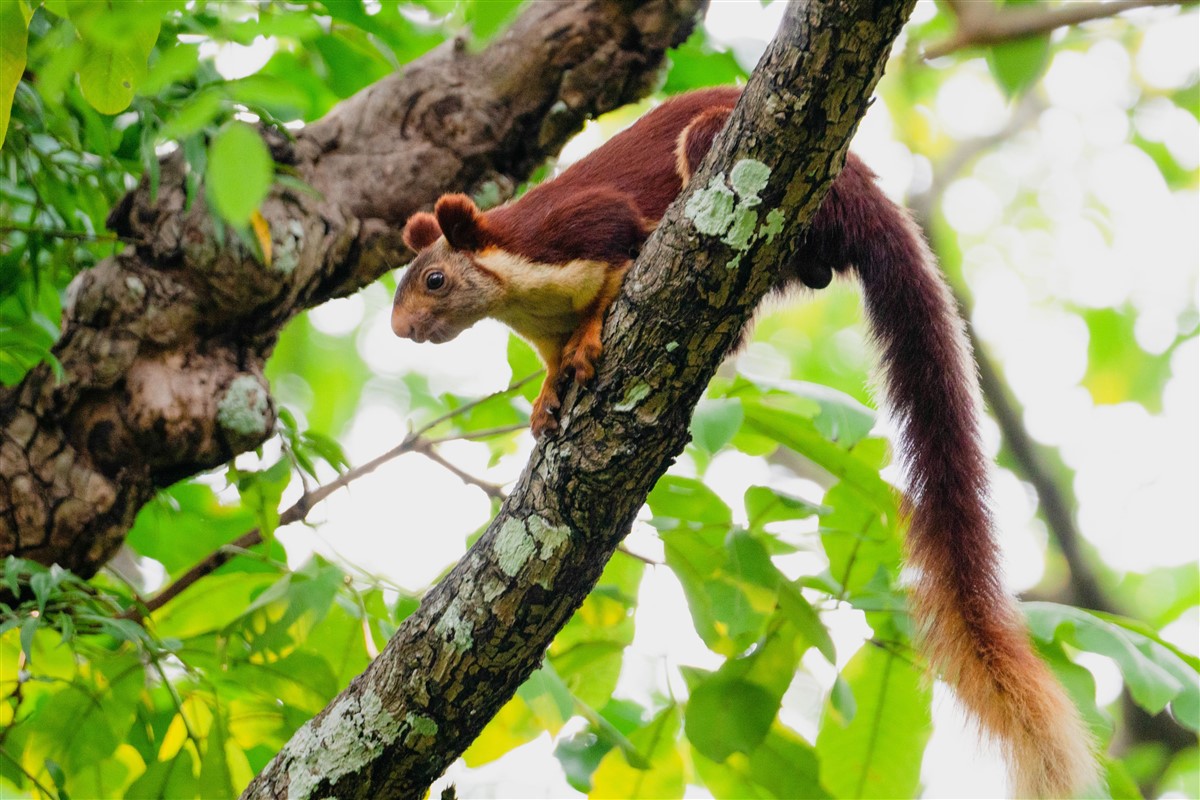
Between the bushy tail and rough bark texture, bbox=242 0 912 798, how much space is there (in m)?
0.84

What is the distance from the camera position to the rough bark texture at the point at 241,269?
2857 mm

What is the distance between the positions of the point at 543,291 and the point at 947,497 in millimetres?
1089

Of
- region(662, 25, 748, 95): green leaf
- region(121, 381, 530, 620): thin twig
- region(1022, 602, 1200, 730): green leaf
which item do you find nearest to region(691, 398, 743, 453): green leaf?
region(121, 381, 530, 620): thin twig

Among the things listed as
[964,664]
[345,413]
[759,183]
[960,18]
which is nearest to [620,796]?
[964,664]

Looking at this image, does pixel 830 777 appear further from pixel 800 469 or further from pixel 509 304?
pixel 800 469

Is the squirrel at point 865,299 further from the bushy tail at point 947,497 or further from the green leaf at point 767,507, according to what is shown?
the green leaf at point 767,507

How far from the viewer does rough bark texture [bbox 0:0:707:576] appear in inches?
112

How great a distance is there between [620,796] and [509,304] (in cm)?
133

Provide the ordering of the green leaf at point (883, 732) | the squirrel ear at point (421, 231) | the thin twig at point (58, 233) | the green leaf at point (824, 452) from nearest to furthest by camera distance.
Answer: the thin twig at point (58, 233), the green leaf at point (824, 452), the green leaf at point (883, 732), the squirrel ear at point (421, 231)

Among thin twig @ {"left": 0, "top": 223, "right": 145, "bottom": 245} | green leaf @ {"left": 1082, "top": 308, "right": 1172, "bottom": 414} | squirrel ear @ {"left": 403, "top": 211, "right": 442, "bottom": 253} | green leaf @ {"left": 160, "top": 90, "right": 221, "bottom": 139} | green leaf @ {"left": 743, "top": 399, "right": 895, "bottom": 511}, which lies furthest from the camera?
green leaf @ {"left": 1082, "top": 308, "right": 1172, "bottom": 414}

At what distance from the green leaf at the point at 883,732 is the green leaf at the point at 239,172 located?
6.38ft

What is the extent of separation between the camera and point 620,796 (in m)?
3.05

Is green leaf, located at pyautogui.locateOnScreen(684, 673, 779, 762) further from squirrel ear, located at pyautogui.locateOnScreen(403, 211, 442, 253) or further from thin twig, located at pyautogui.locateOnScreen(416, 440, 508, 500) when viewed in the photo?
squirrel ear, located at pyautogui.locateOnScreen(403, 211, 442, 253)

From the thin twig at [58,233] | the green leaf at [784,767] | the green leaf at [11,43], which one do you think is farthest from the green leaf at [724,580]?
the green leaf at [11,43]
